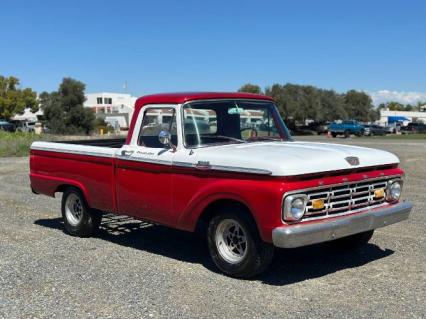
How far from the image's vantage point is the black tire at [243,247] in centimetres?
565

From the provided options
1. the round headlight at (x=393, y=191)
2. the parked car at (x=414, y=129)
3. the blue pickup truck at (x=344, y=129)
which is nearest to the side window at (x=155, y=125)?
the round headlight at (x=393, y=191)

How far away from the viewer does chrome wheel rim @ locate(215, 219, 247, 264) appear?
591cm

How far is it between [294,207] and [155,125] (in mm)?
2389

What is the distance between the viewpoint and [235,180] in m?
5.70

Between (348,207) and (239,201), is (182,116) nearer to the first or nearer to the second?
(239,201)

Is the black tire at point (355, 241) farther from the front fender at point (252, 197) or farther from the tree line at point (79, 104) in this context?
the tree line at point (79, 104)

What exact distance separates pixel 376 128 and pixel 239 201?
63.1 meters

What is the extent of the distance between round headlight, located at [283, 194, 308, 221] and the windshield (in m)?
1.56

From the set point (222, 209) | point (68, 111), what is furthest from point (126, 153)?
point (68, 111)

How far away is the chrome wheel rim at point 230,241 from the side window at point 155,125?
1224 millimetres

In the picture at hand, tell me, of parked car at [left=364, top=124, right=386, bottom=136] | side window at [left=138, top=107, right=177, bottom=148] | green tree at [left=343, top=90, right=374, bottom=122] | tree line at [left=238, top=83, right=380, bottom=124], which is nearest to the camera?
side window at [left=138, top=107, right=177, bottom=148]

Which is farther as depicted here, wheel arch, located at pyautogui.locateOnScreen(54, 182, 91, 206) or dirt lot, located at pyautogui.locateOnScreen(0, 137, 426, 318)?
wheel arch, located at pyautogui.locateOnScreen(54, 182, 91, 206)

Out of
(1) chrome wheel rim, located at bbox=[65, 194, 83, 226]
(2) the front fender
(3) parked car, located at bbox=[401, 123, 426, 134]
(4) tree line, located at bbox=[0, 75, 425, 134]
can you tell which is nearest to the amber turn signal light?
(2) the front fender

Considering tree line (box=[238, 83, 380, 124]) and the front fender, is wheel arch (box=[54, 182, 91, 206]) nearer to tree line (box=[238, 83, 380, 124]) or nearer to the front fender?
the front fender
